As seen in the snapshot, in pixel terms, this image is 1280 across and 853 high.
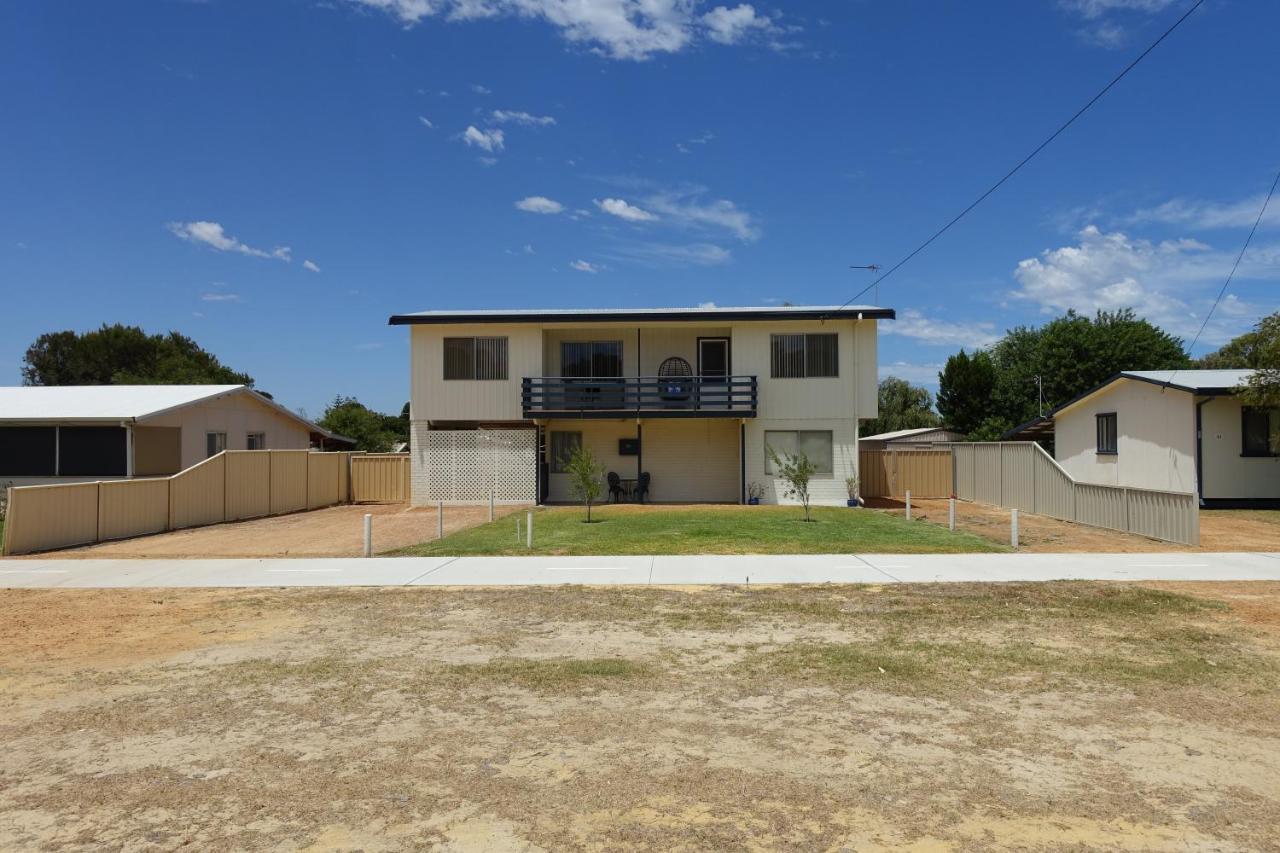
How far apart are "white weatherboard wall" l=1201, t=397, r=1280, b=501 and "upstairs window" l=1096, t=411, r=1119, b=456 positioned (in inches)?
108

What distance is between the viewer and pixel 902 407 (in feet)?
251

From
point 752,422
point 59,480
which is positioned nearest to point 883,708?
point 752,422

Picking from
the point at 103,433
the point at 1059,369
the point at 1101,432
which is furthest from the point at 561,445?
the point at 1059,369

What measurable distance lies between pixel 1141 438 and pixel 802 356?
34.5ft

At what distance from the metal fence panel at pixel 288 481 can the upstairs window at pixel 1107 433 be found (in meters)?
26.7

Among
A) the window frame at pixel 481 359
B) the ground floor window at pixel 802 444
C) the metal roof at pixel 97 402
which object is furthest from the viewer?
the window frame at pixel 481 359

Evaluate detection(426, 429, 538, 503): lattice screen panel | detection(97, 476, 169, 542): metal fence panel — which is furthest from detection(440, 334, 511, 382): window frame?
detection(97, 476, 169, 542): metal fence panel

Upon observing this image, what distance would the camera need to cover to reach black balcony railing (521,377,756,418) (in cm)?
2694

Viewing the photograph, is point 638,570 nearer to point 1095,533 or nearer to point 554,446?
point 1095,533

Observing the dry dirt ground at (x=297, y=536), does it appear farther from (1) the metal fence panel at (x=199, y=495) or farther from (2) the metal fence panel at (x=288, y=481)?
(2) the metal fence panel at (x=288, y=481)

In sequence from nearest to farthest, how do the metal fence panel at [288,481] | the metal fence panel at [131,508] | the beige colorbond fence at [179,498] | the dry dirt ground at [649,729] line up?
the dry dirt ground at [649,729] → the beige colorbond fence at [179,498] → the metal fence panel at [131,508] → the metal fence panel at [288,481]

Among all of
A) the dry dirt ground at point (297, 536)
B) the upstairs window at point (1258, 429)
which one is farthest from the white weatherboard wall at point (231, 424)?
the upstairs window at point (1258, 429)

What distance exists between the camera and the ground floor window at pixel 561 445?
2897cm

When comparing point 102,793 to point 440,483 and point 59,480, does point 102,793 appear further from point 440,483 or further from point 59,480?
point 59,480
